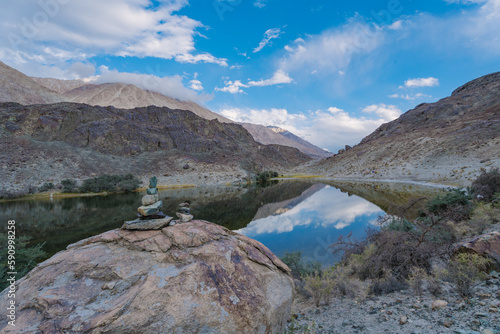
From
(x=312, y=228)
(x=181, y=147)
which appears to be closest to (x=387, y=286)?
(x=312, y=228)

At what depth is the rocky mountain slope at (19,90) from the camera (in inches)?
4478

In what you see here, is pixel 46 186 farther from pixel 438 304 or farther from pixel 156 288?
pixel 438 304

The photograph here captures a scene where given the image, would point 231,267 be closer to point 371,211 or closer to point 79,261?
point 79,261

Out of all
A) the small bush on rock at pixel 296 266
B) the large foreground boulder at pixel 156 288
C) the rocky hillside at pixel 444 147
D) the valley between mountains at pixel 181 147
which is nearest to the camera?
the large foreground boulder at pixel 156 288

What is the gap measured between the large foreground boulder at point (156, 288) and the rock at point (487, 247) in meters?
5.55

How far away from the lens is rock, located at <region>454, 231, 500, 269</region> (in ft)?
19.9

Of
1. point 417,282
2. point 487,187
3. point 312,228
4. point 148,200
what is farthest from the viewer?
point 312,228

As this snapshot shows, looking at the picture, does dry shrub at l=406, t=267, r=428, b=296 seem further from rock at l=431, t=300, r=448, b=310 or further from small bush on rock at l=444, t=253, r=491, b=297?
rock at l=431, t=300, r=448, b=310

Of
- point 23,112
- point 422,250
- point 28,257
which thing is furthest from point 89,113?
point 422,250

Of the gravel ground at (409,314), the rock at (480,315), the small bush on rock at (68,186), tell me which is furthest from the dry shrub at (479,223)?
the small bush on rock at (68,186)

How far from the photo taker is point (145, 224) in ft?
A: 17.4

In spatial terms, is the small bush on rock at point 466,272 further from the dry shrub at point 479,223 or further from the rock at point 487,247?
the dry shrub at point 479,223

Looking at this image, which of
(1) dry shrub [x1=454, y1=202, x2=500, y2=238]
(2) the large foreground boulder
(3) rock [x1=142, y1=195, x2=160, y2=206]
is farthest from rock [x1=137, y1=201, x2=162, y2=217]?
(1) dry shrub [x1=454, y1=202, x2=500, y2=238]

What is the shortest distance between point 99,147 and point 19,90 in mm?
104192
